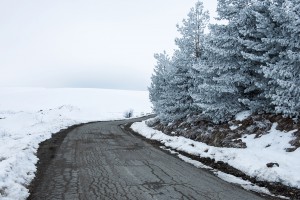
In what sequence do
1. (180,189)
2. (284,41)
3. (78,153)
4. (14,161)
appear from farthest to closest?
(78,153), (284,41), (14,161), (180,189)

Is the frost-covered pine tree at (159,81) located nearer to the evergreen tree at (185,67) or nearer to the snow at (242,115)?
the evergreen tree at (185,67)

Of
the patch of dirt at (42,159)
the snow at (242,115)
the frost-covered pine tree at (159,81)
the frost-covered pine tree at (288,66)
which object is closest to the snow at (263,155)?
the frost-covered pine tree at (288,66)

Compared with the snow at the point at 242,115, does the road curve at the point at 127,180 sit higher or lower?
lower

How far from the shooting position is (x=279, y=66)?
12.7m

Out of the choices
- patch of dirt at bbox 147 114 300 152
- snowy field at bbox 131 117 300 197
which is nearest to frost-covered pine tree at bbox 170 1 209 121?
patch of dirt at bbox 147 114 300 152

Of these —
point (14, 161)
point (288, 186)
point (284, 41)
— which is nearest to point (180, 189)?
point (288, 186)

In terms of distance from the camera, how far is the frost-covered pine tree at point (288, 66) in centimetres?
1177

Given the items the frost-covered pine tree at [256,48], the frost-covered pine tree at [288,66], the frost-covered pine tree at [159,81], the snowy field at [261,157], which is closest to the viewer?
the snowy field at [261,157]

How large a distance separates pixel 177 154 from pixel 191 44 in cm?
1192

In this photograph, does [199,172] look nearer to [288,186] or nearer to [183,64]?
[288,186]

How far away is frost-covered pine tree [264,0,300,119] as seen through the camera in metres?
11.8

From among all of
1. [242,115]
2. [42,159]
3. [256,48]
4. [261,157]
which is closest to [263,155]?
[261,157]

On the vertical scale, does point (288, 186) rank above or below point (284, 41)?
below

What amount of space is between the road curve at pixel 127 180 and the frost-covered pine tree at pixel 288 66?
15.4ft
